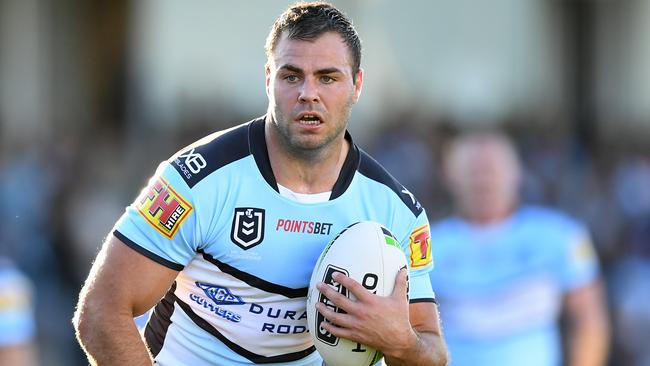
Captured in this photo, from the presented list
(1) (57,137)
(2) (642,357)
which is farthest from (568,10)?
(2) (642,357)

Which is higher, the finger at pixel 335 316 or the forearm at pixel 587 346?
the finger at pixel 335 316

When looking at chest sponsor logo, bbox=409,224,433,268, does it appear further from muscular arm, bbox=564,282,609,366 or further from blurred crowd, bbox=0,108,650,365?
blurred crowd, bbox=0,108,650,365

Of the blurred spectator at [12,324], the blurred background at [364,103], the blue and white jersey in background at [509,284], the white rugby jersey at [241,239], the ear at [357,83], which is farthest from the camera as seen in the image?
the blurred background at [364,103]

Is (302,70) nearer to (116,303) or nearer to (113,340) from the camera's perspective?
(116,303)

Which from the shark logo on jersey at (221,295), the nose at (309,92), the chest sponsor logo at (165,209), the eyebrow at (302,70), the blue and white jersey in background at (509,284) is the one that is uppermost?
the eyebrow at (302,70)

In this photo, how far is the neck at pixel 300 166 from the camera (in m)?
5.43

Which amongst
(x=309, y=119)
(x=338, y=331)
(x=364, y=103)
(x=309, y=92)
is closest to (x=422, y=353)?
(x=338, y=331)

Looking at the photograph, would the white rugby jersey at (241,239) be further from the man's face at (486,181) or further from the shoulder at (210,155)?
the man's face at (486,181)

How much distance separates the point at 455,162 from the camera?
9000mm

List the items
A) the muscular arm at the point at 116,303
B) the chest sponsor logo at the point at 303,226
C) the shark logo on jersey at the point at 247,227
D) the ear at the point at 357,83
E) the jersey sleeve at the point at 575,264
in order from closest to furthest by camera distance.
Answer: the muscular arm at the point at 116,303
the shark logo on jersey at the point at 247,227
the chest sponsor logo at the point at 303,226
the ear at the point at 357,83
the jersey sleeve at the point at 575,264

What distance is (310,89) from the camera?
5.20 metres

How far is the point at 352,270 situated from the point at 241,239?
459 mm

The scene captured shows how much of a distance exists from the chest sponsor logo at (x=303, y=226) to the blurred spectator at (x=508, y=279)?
3044 mm

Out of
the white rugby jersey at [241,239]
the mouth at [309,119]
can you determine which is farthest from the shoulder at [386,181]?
the mouth at [309,119]
